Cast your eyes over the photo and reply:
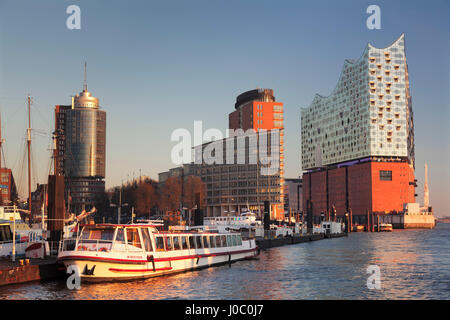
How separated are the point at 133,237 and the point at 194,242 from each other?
10419mm

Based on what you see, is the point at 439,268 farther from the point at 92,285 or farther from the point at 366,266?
the point at 92,285

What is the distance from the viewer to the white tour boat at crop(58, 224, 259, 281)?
35.8 meters

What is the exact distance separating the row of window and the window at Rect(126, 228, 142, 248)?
8.34ft

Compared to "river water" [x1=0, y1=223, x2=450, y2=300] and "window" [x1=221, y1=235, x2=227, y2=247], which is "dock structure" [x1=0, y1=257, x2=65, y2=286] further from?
"window" [x1=221, y1=235, x2=227, y2=247]

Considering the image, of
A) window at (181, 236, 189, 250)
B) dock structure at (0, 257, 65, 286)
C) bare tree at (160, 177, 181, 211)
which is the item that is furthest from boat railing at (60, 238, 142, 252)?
bare tree at (160, 177, 181, 211)

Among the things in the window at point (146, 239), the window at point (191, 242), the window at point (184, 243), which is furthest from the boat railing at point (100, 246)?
the window at point (191, 242)

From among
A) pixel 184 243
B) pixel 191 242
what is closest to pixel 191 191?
pixel 191 242

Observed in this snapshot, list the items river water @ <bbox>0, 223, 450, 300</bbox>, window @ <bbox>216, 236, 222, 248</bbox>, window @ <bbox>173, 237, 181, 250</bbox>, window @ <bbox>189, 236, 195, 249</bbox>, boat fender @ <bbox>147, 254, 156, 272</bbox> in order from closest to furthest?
river water @ <bbox>0, 223, 450, 300</bbox> → boat fender @ <bbox>147, 254, 156, 272</bbox> → window @ <bbox>173, 237, 181, 250</bbox> → window @ <bbox>189, 236, 195, 249</bbox> → window @ <bbox>216, 236, 222, 248</bbox>

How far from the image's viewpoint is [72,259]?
35250mm

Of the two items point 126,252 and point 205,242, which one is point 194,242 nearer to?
point 205,242

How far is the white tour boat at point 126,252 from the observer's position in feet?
117

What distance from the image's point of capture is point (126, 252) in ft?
123

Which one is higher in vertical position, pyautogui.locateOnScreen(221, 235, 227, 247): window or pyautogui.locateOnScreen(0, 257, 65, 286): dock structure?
pyautogui.locateOnScreen(221, 235, 227, 247): window
